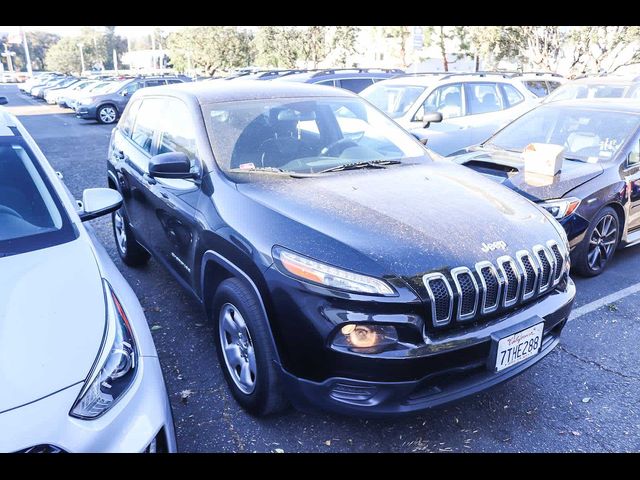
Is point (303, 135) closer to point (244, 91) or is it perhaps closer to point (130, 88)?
point (244, 91)

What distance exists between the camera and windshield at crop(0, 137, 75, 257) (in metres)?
2.33

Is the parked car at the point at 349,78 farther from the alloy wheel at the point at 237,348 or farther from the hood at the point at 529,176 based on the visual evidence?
the alloy wheel at the point at 237,348

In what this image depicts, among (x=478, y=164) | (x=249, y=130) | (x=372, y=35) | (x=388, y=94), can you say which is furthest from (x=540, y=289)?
(x=372, y=35)

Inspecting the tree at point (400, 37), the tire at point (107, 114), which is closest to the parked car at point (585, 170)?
the tire at point (107, 114)

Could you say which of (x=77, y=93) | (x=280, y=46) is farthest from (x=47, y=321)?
(x=280, y=46)

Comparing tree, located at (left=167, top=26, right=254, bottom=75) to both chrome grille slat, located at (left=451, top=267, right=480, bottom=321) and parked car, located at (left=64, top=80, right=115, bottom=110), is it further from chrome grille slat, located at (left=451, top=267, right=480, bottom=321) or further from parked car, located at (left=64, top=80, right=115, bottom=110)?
chrome grille slat, located at (left=451, top=267, right=480, bottom=321)

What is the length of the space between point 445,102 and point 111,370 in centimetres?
724

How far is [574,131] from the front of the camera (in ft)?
16.7

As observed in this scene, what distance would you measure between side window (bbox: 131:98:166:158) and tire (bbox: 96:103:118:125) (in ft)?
53.0

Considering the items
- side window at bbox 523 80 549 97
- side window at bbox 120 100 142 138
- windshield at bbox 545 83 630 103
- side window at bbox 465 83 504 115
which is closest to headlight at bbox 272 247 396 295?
side window at bbox 120 100 142 138

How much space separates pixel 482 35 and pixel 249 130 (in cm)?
2278

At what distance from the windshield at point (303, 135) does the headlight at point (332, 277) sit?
979mm

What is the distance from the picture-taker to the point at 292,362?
2.26 metres
